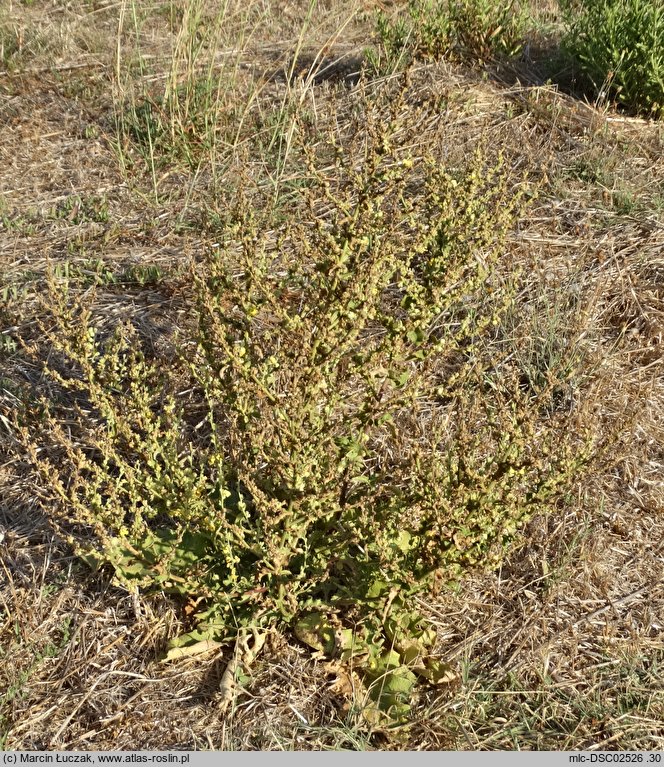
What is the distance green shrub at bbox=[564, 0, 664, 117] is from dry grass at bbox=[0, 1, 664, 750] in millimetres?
150

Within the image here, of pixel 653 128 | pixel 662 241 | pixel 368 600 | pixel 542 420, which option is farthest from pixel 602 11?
pixel 368 600

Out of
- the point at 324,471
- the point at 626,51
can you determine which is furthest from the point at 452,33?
the point at 324,471

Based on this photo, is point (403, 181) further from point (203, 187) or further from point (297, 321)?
point (203, 187)

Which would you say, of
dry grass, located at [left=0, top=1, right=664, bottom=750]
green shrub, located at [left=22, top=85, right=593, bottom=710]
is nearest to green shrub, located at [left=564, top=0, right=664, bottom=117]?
dry grass, located at [left=0, top=1, right=664, bottom=750]

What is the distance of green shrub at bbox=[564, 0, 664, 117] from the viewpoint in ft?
13.4

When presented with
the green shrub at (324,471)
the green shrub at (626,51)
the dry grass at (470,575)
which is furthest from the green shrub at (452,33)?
the green shrub at (324,471)

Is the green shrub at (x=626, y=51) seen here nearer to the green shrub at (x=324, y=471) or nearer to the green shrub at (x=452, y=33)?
the green shrub at (x=452, y=33)

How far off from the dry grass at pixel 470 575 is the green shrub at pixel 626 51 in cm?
15

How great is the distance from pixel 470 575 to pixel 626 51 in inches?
115

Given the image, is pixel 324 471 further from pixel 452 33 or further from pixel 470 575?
pixel 452 33

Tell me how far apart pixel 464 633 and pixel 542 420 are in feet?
2.89

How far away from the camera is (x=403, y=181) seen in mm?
2547

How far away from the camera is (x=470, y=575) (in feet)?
8.26

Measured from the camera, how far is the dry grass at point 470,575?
7.62 feet
